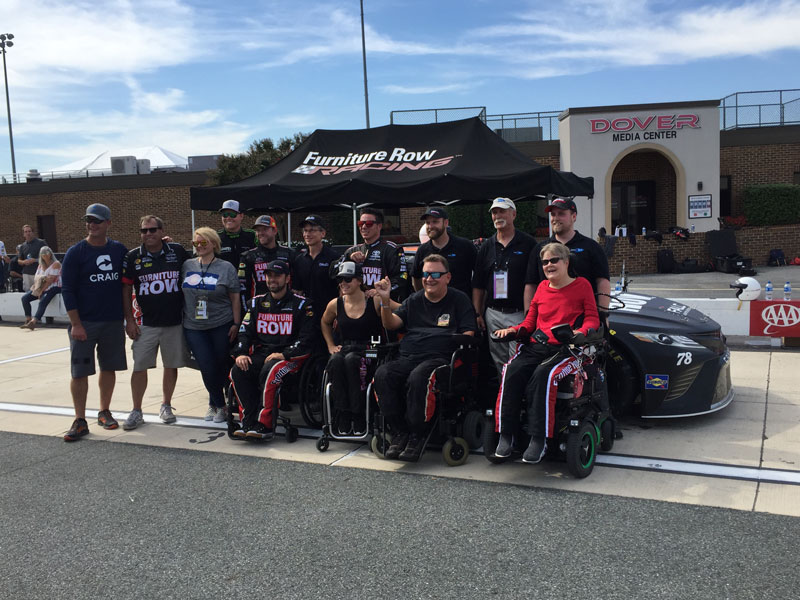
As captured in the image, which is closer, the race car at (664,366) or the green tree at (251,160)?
the race car at (664,366)

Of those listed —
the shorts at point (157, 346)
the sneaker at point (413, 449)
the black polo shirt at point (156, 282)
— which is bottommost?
the sneaker at point (413, 449)

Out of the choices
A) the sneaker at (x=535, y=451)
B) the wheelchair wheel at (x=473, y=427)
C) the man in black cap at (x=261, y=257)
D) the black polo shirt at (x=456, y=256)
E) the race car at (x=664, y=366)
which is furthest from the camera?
the man in black cap at (x=261, y=257)

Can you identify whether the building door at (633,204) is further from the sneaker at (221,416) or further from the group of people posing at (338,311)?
the sneaker at (221,416)

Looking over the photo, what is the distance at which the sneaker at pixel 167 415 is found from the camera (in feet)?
20.6

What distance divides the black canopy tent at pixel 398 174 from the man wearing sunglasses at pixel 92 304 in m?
3.51

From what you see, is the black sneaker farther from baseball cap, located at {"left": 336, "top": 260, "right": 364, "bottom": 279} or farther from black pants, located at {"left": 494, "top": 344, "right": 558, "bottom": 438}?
baseball cap, located at {"left": 336, "top": 260, "right": 364, "bottom": 279}

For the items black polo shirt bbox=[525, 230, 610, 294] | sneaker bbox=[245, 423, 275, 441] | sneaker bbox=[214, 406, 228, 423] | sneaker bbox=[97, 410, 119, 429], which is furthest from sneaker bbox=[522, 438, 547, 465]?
sneaker bbox=[97, 410, 119, 429]

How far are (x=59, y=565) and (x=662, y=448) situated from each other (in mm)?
4042

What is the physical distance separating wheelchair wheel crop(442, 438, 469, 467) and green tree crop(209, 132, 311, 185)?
2474 cm

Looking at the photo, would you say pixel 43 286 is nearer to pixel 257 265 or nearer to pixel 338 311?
pixel 257 265

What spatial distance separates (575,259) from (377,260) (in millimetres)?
1771

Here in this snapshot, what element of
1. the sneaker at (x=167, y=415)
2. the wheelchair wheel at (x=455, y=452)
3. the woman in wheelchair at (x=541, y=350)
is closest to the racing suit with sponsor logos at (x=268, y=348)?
the sneaker at (x=167, y=415)

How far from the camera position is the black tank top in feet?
18.1

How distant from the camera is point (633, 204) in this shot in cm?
2662
